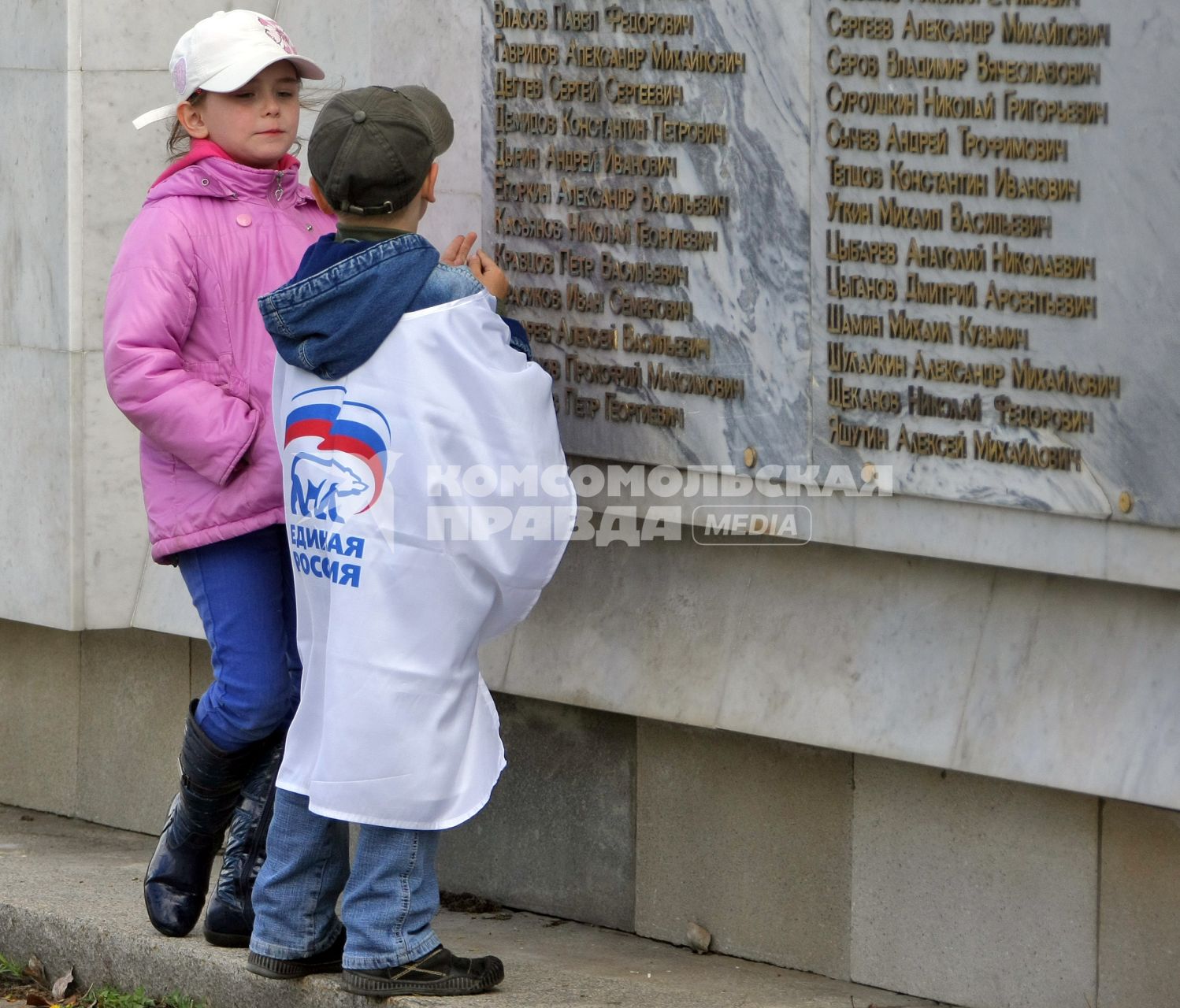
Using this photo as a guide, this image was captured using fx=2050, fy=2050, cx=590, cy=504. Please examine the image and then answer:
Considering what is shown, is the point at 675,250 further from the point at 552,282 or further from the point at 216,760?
the point at 216,760

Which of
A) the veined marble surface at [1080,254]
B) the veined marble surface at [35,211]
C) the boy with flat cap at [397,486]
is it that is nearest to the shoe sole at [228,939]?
the boy with flat cap at [397,486]

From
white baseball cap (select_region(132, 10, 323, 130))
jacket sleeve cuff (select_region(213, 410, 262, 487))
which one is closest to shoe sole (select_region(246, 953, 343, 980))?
jacket sleeve cuff (select_region(213, 410, 262, 487))

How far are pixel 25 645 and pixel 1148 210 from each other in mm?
3923

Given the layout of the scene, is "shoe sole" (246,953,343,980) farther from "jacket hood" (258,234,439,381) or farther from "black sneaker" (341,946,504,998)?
"jacket hood" (258,234,439,381)

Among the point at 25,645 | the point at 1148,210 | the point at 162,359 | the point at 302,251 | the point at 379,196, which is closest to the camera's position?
the point at 1148,210

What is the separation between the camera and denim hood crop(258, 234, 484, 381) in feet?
13.0

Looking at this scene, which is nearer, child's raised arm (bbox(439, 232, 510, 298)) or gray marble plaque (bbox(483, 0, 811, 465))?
gray marble plaque (bbox(483, 0, 811, 465))

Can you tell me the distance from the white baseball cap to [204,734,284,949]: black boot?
1.45m

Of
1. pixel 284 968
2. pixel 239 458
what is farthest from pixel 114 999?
pixel 239 458

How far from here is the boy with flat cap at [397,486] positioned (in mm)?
3959

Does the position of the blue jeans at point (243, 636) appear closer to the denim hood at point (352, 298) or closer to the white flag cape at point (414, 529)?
the white flag cape at point (414, 529)

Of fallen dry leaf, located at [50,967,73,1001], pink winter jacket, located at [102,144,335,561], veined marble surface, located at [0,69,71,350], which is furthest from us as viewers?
veined marble surface, located at [0,69,71,350]

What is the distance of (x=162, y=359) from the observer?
4277mm

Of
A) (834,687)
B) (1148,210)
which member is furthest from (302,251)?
(1148,210)
